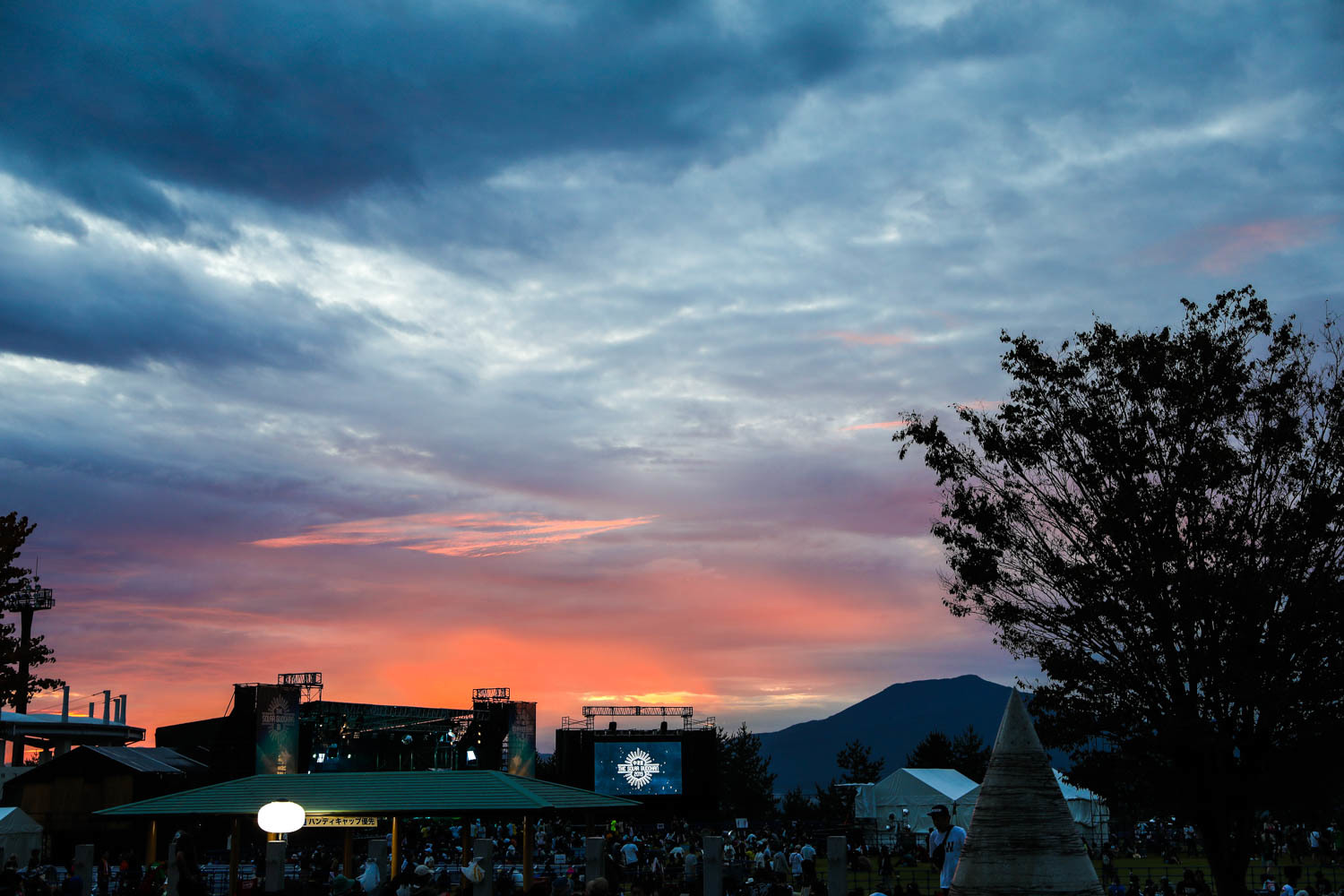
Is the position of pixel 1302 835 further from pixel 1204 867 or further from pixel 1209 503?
pixel 1209 503

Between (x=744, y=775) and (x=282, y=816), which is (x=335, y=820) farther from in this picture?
(x=744, y=775)

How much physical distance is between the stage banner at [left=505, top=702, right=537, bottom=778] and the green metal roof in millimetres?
39496

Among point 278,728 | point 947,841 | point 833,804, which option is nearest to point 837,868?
point 947,841

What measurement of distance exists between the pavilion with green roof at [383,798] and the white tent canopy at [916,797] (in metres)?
26.7

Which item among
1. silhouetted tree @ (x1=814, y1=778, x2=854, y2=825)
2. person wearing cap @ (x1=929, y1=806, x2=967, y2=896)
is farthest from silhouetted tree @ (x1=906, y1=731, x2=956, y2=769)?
person wearing cap @ (x1=929, y1=806, x2=967, y2=896)

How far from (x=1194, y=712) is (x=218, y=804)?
16.7 m

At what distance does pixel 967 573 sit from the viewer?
2012 cm

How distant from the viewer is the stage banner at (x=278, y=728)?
5188 centimetres

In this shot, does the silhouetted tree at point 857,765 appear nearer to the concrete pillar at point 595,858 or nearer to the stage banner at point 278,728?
the stage banner at point 278,728

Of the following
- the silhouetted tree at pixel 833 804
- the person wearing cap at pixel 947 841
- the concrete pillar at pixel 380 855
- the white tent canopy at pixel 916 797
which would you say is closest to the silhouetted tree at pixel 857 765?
the silhouetted tree at pixel 833 804

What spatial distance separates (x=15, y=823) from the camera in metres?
31.1

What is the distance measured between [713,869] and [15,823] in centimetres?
2214

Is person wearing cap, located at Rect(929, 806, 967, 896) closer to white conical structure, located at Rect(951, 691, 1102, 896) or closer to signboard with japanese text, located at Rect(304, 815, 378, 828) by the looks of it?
white conical structure, located at Rect(951, 691, 1102, 896)

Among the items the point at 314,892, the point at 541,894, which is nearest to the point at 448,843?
the point at 541,894
